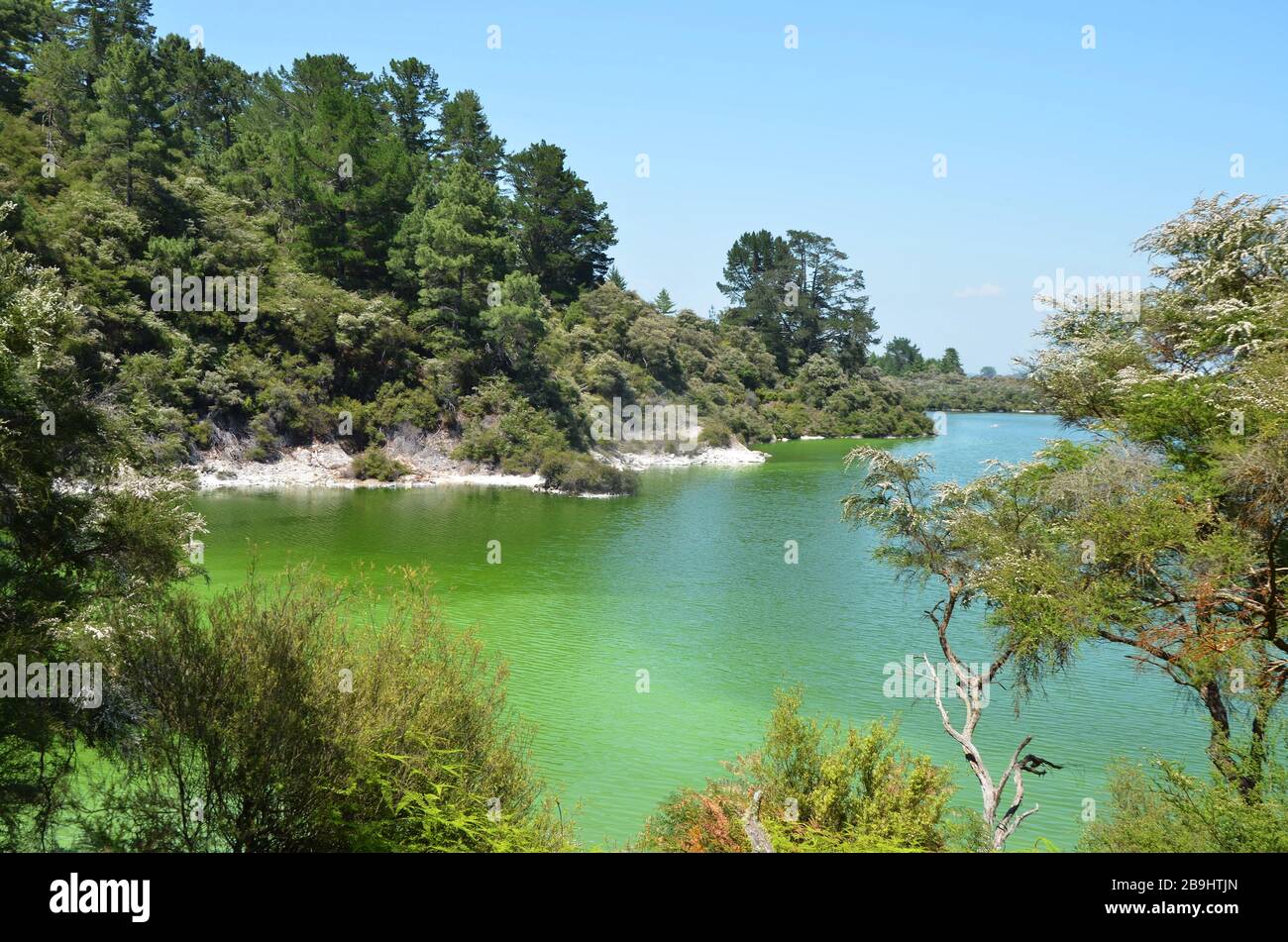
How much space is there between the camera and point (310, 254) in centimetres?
4788

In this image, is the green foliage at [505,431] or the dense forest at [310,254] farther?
the green foliage at [505,431]

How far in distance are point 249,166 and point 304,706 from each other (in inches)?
2110

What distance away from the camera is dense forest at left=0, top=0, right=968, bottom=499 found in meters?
38.3

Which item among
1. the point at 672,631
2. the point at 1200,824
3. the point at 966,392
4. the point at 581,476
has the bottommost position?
the point at 672,631

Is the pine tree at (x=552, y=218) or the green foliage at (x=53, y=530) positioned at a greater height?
the pine tree at (x=552, y=218)

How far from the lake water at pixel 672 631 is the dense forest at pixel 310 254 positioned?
6757 millimetres

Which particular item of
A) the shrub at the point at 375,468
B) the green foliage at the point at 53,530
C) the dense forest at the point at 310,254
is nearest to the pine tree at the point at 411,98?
the dense forest at the point at 310,254

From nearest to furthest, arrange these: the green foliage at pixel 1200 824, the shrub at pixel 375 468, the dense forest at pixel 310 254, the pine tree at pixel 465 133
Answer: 1. the green foliage at pixel 1200 824
2. the dense forest at pixel 310 254
3. the shrub at pixel 375 468
4. the pine tree at pixel 465 133

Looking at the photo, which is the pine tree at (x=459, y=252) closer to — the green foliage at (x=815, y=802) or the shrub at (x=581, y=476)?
the shrub at (x=581, y=476)

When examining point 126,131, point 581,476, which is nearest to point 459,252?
point 581,476

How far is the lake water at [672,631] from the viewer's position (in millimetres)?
13094

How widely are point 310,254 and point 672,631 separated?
125 feet

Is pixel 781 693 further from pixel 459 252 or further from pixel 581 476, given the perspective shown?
pixel 459 252
